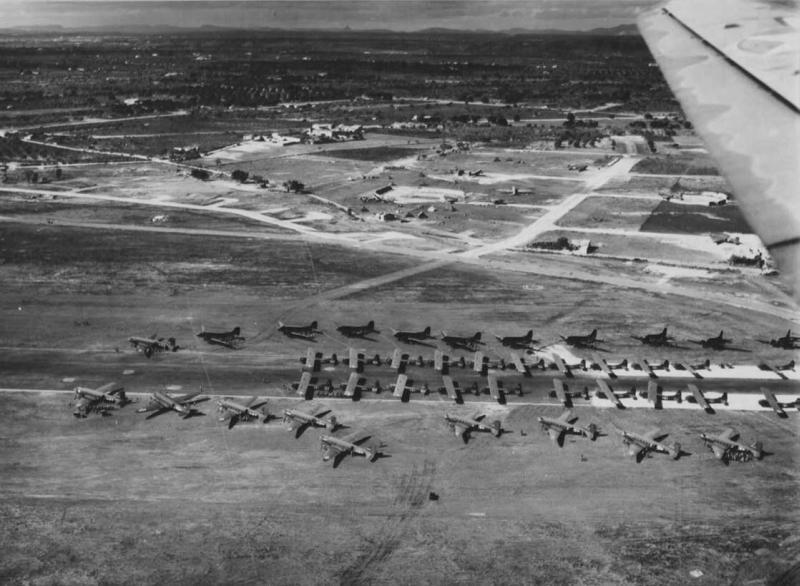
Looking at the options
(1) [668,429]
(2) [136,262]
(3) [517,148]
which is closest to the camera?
(1) [668,429]

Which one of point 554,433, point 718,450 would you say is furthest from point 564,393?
point 718,450

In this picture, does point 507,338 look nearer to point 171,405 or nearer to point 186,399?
point 186,399

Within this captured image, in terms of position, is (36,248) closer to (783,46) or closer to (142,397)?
(142,397)

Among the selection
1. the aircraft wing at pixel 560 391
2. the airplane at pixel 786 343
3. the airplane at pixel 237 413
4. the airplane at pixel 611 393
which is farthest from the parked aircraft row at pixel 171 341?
the airplane at pixel 786 343

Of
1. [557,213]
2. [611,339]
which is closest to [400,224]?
[557,213]

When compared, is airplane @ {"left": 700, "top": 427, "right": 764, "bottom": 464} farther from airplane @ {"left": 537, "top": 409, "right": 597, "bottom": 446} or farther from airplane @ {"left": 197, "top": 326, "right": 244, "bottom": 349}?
airplane @ {"left": 197, "top": 326, "right": 244, "bottom": 349}

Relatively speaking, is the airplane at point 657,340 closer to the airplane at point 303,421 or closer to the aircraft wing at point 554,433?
the aircraft wing at point 554,433

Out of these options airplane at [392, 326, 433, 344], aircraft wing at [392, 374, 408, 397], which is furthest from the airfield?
airplane at [392, 326, 433, 344]
